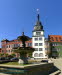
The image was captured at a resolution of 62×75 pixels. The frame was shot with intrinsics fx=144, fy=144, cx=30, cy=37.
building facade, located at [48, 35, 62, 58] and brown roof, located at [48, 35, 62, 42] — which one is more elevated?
brown roof, located at [48, 35, 62, 42]

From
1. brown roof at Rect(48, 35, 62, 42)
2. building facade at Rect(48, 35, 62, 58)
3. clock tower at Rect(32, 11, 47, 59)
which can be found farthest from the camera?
brown roof at Rect(48, 35, 62, 42)

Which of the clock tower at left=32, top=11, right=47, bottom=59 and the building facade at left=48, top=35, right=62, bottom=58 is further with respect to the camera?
the building facade at left=48, top=35, right=62, bottom=58

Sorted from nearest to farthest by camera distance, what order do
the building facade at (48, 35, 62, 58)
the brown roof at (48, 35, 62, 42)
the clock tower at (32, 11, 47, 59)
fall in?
1. the clock tower at (32, 11, 47, 59)
2. the building facade at (48, 35, 62, 58)
3. the brown roof at (48, 35, 62, 42)

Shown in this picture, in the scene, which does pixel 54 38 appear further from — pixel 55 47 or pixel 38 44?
pixel 38 44

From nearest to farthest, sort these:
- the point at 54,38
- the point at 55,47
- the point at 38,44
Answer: the point at 38,44, the point at 55,47, the point at 54,38

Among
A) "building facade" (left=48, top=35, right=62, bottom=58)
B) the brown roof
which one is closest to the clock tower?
"building facade" (left=48, top=35, right=62, bottom=58)

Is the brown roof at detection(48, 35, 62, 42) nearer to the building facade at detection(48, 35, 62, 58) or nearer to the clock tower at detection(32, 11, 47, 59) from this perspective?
the building facade at detection(48, 35, 62, 58)

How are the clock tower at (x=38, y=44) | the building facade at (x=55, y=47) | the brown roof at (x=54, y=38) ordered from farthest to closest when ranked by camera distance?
1. the brown roof at (x=54, y=38)
2. the building facade at (x=55, y=47)
3. the clock tower at (x=38, y=44)

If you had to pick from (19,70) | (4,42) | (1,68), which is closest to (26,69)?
(19,70)

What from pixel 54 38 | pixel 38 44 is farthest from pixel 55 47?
pixel 38 44

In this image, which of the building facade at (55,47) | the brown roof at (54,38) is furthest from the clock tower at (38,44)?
the brown roof at (54,38)

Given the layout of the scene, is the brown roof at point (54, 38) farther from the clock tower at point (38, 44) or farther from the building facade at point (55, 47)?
the clock tower at point (38, 44)

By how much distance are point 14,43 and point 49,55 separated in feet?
75.3

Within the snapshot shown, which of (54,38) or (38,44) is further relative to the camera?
(54,38)
